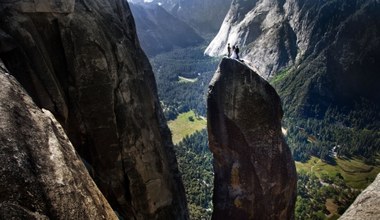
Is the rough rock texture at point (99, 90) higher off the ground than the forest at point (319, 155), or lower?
higher

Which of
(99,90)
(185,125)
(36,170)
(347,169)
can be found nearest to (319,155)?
(347,169)

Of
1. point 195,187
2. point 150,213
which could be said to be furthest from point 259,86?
point 195,187

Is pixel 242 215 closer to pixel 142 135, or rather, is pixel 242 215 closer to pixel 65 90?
pixel 142 135

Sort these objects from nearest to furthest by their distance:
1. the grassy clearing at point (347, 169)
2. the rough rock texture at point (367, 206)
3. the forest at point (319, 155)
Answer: the rough rock texture at point (367, 206) → the forest at point (319, 155) → the grassy clearing at point (347, 169)

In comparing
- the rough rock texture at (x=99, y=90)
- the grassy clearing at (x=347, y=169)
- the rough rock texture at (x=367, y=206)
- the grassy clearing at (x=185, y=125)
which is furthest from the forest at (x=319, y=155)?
the rough rock texture at (x=367, y=206)

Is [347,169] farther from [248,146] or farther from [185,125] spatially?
[248,146]

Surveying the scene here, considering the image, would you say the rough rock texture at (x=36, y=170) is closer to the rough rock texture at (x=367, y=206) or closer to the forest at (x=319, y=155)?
the rough rock texture at (x=367, y=206)
